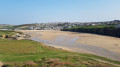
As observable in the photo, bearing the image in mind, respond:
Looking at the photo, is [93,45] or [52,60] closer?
[52,60]

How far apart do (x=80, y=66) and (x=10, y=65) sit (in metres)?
6.02

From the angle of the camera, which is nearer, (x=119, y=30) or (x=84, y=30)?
(x=119, y=30)

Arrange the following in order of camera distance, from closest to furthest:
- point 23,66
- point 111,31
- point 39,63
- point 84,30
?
point 23,66 → point 39,63 → point 111,31 → point 84,30

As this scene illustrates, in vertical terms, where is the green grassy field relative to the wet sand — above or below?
above

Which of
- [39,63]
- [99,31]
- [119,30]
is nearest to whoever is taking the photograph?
[39,63]

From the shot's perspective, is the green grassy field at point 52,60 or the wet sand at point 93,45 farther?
the wet sand at point 93,45

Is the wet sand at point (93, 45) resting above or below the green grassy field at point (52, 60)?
below

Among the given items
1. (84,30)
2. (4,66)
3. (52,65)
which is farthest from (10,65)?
(84,30)

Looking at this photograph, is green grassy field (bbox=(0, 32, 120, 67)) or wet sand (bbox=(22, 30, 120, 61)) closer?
green grassy field (bbox=(0, 32, 120, 67))

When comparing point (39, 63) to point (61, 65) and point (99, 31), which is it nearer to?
point (61, 65)

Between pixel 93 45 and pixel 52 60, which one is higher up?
pixel 52 60

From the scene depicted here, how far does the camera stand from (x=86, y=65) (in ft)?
39.5

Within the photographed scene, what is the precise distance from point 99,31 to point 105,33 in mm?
5872

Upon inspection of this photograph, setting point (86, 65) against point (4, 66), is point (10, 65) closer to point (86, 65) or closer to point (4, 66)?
point (4, 66)
